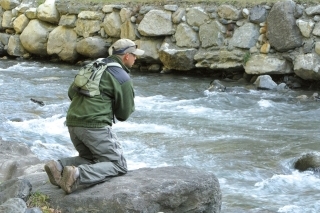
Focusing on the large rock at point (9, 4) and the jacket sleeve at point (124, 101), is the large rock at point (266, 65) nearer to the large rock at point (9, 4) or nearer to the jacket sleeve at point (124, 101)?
the large rock at point (9, 4)

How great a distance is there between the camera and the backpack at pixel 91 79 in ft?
17.1

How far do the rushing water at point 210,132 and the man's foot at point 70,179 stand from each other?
2.05 meters

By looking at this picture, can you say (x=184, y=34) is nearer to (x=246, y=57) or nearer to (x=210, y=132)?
(x=246, y=57)

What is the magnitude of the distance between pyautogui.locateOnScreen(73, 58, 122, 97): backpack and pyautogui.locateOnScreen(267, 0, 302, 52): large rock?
32.1ft

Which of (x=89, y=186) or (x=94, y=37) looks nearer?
(x=89, y=186)

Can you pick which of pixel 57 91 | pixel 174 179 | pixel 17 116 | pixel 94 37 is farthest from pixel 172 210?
pixel 94 37

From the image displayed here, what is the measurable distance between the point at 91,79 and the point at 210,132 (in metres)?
5.56

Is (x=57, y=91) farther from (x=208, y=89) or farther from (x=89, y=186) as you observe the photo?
(x=89, y=186)

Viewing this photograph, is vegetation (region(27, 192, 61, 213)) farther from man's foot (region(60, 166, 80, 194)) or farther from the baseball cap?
the baseball cap

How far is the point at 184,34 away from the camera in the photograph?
1592 centimetres

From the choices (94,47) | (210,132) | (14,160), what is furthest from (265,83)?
(14,160)

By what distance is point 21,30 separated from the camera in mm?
19562

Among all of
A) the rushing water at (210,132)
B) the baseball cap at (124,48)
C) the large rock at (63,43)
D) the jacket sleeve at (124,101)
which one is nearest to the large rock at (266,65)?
the rushing water at (210,132)

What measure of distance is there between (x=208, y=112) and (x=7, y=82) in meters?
5.54
